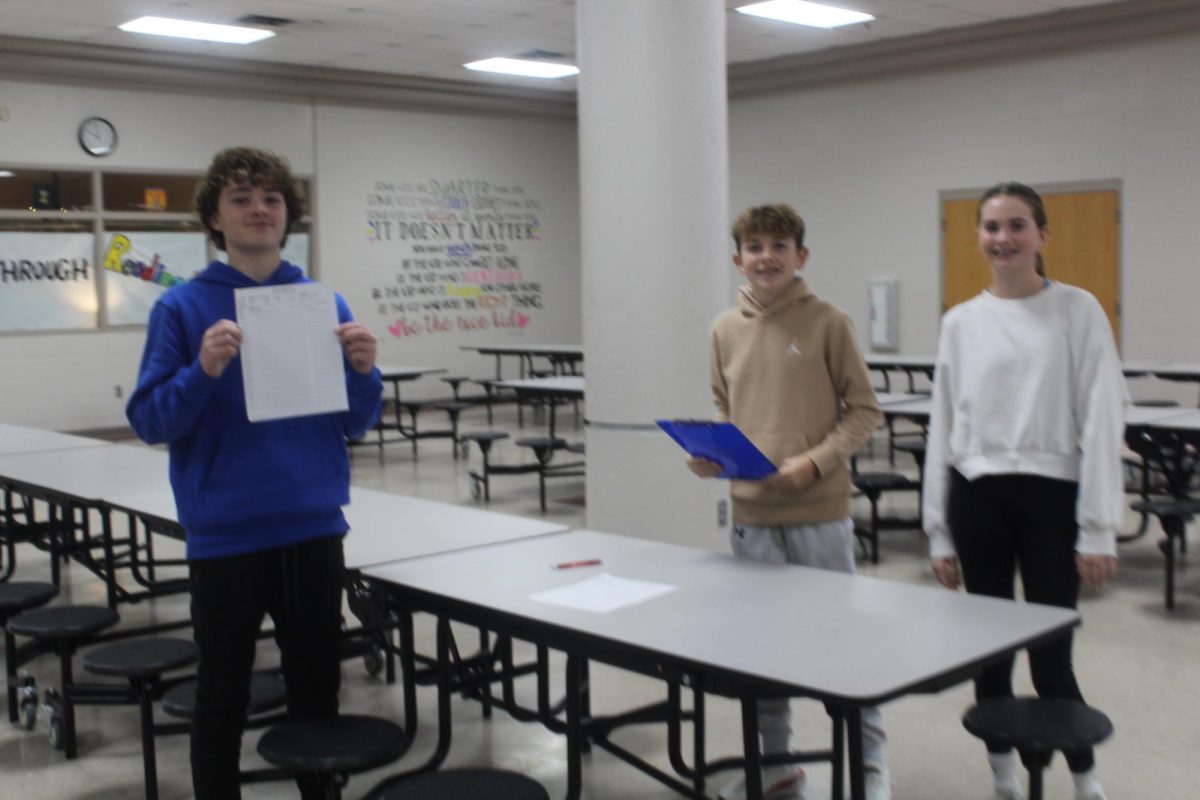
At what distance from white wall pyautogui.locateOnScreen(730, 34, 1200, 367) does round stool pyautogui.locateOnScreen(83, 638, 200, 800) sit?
26.9 feet

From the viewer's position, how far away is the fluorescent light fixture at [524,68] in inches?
442

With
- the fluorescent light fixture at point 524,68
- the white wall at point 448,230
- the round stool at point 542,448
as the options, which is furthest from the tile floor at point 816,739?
the white wall at point 448,230

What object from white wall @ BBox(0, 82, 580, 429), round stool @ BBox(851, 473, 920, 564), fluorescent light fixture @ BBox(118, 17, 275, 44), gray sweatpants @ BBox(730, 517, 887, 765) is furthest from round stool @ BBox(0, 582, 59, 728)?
white wall @ BBox(0, 82, 580, 429)

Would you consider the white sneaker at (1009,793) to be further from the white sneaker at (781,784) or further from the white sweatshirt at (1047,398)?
the white sweatshirt at (1047,398)

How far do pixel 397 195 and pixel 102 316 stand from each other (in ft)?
10.2

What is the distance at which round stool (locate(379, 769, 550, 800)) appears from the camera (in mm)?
1943

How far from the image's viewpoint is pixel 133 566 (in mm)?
4535

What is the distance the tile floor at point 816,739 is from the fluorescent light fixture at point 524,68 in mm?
7636

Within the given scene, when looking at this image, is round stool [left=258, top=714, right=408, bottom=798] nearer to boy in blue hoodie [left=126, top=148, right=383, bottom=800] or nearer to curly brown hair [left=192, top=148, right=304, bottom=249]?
boy in blue hoodie [left=126, top=148, right=383, bottom=800]

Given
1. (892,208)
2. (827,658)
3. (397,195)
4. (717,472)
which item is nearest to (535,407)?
(397,195)

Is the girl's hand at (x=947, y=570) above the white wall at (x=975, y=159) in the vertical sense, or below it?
below

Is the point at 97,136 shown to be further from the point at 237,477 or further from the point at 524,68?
the point at 237,477

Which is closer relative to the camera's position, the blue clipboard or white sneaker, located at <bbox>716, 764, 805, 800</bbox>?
the blue clipboard

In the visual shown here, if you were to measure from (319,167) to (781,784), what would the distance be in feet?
32.1
